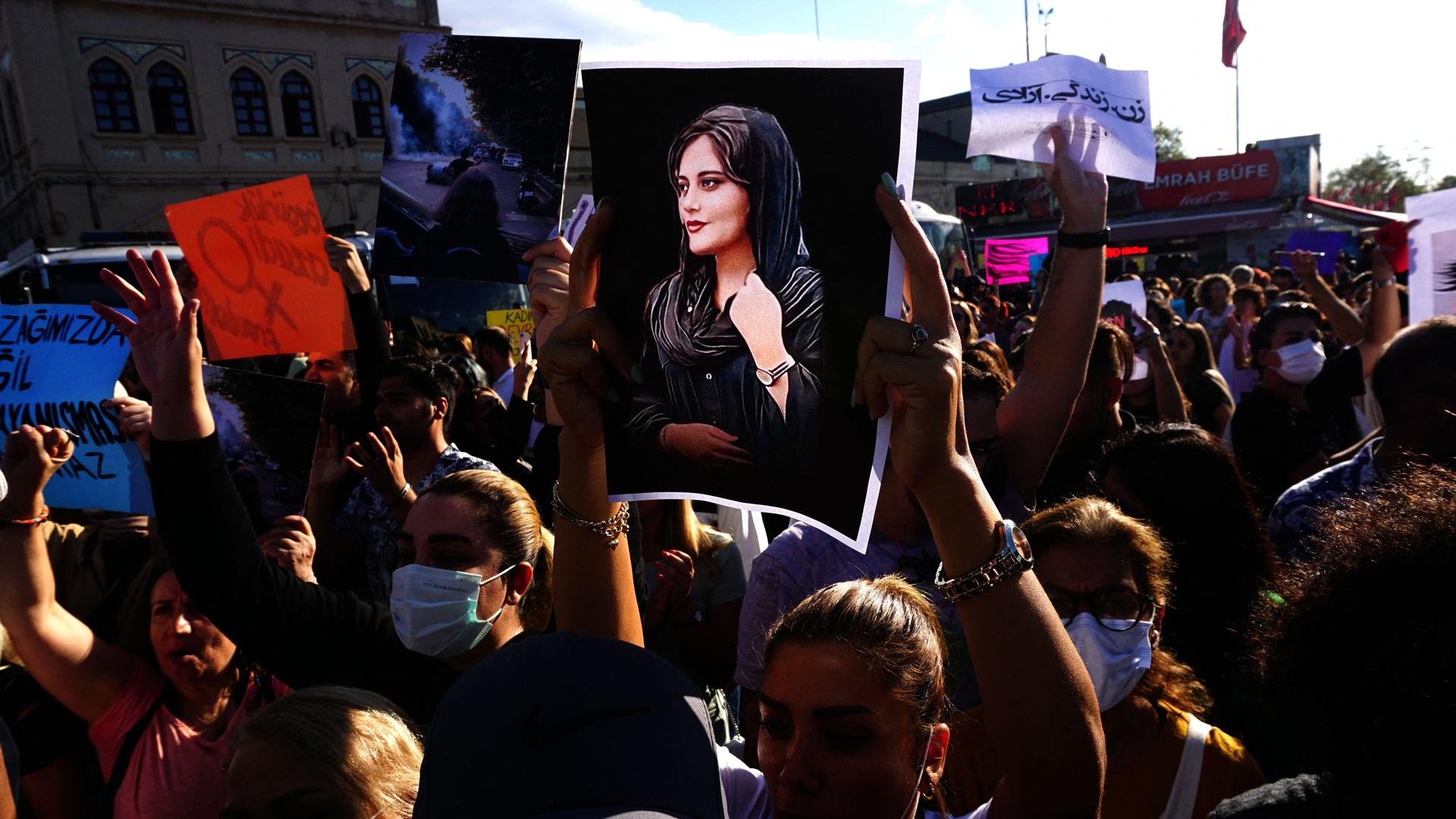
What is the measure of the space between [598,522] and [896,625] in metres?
0.57

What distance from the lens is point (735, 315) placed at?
5.21 feet

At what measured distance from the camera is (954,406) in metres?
1.37

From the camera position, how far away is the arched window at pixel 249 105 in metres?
33.5

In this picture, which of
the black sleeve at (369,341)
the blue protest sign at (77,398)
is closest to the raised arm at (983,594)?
the blue protest sign at (77,398)

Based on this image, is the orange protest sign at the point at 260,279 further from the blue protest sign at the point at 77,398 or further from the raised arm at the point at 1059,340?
the raised arm at the point at 1059,340

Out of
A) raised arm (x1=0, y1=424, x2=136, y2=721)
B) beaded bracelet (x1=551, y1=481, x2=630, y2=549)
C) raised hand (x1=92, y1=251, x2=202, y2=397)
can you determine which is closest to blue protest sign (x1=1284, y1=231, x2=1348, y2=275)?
beaded bracelet (x1=551, y1=481, x2=630, y2=549)

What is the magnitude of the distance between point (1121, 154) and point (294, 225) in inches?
122

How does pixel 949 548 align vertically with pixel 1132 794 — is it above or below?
above

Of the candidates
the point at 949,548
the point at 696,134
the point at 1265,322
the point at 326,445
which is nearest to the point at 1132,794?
the point at 949,548

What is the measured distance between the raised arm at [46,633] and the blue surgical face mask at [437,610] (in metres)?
0.76

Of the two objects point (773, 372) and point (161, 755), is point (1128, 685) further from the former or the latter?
point (161, 755)

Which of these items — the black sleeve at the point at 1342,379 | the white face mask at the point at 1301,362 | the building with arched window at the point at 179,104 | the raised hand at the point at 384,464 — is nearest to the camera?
the raised hand at the point at 384,464

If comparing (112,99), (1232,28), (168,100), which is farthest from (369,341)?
(168,100)

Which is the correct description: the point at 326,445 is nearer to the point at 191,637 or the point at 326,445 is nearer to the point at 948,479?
the point at 191,637
